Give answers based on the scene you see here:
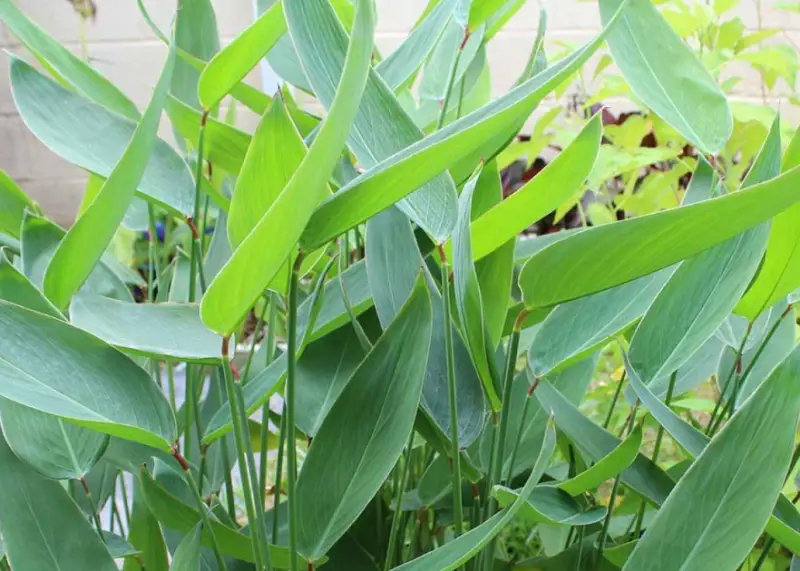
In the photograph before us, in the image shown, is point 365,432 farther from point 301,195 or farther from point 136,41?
point 136,41

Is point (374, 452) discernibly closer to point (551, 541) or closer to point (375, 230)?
point (375, 230)

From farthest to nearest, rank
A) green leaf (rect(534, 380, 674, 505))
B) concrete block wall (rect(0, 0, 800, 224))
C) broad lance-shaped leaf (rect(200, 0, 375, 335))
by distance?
concrete block wall (rect(0, 0, 800, 224))
green leaf (rect(534, 380, 674, 505))
broad lance-shaped leaf (rect(200, 0, 375, 335))

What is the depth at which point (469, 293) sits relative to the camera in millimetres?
180

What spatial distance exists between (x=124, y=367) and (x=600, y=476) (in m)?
0.13

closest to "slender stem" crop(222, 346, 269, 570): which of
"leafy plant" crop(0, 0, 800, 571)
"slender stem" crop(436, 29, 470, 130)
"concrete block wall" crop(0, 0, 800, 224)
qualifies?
"leafy plant" crop(0, 0, 800, 571)

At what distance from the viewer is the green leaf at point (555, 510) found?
21 cm

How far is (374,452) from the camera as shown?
0.66 feet

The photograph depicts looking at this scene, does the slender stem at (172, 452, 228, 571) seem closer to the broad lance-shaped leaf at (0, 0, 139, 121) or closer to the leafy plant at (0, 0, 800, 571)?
the leafy plant at (0, 0, 800, 571)

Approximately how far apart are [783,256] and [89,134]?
0.73 ft

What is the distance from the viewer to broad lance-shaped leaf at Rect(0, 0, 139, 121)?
245 millimetres

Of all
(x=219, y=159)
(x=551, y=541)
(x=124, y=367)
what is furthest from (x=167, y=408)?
(x=551, y=541)

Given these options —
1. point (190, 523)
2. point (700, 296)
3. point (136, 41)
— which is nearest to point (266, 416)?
point (190, 523)

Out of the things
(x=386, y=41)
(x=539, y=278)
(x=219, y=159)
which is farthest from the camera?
(x=386, y=41)

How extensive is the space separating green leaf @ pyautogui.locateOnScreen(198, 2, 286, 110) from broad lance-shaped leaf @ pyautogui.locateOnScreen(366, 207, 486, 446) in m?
0.06
